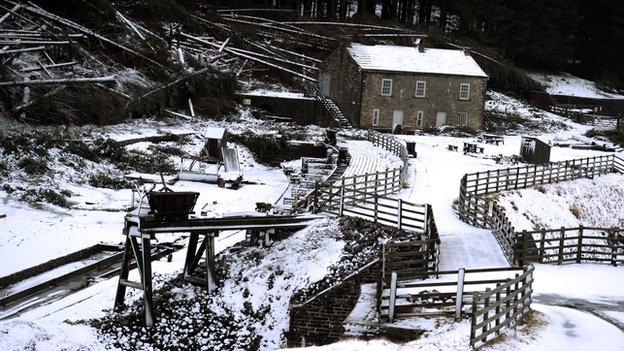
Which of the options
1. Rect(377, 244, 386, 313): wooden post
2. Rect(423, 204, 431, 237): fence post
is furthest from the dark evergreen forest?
Rect(377, 244, 386, 313): wooden post

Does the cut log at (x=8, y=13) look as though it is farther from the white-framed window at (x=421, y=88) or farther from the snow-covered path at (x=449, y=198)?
the white-framed window at (x=421, y=88)

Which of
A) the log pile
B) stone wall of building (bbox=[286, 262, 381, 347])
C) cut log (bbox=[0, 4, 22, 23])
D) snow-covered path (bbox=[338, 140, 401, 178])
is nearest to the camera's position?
stone wall of building (bbox=[286, 262, 381, 347])

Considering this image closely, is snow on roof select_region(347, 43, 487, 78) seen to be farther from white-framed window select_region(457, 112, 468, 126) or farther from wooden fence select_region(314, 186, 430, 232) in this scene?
wooden fence select_region(314, 186, 430, 232)

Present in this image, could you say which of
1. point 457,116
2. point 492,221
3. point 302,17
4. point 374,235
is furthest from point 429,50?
point 374,235

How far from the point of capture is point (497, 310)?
696 inches

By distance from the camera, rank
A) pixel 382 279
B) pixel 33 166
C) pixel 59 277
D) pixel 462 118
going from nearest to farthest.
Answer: pixel 382 279 < pixel 59 277 < pixel 33 166 < pixel 462 118

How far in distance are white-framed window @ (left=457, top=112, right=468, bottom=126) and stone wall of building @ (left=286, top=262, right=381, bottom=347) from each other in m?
42.8

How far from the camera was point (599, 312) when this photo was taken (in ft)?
69.6

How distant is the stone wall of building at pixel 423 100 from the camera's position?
60.6 metres

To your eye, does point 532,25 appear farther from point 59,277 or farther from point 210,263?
point 59,277

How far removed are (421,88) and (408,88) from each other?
1.01 metres

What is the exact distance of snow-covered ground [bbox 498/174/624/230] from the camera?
37.1 meters

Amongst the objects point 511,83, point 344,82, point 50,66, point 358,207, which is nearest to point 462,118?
point 344,82

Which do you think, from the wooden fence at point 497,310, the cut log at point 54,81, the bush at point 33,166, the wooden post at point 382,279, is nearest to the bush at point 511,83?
the cut log at point 54,81
